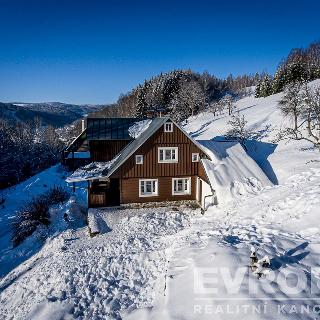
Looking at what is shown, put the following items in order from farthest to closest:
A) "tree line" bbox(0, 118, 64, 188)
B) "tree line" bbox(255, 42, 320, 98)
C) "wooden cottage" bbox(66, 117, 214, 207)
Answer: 1. "tree line" bbox(255, 42, 320, 98)
2. "tree line" bbox(0, 118, 64, 188)
3. "wooden cottage" bbox(66, 117, 214, 207)

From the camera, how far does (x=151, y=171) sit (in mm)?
25891

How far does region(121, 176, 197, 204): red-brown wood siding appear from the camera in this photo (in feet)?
84.4

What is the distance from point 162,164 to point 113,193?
5316mm

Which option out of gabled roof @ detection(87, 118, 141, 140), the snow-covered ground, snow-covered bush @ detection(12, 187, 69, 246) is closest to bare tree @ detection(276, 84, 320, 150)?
the snow-covered ground

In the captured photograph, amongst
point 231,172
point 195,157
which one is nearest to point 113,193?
point 195,157

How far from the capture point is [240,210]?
63.6 feet

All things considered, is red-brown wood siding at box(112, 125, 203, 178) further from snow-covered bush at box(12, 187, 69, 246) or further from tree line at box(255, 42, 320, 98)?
tree line at box(255, 42, 320, 98)

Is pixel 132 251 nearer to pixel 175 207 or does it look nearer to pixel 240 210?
pixel 240 210

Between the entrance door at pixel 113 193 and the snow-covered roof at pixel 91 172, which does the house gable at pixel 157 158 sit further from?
the entrance door at pixel 113 193

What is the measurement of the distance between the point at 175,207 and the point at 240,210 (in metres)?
7.48

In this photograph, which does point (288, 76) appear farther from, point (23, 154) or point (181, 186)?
point (23, 154)

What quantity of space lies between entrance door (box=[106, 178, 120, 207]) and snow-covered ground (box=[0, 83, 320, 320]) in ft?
5.67

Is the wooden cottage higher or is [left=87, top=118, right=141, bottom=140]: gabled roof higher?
[left=87, top=118, right=141, bottom=140]: gabled roof

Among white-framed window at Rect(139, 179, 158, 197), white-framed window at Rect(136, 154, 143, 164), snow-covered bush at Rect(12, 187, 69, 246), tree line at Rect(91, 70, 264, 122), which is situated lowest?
snow-covered bush at Rect(12, 187, 69, 246)
